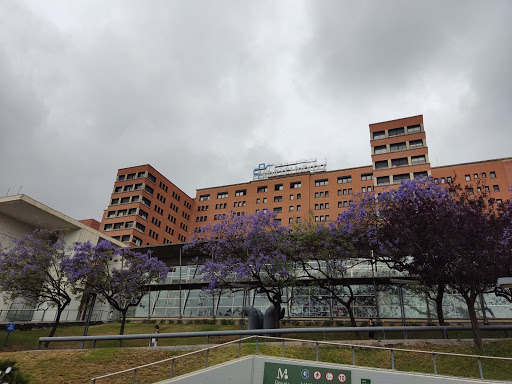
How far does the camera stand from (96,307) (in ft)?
142

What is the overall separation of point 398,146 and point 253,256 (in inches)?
1671

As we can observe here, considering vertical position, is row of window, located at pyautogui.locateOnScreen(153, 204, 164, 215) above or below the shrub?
above

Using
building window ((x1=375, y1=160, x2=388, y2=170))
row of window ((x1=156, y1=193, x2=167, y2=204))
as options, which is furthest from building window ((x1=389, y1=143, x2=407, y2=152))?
row of window ((x1=156, y1=193, x2=167, y2=204))

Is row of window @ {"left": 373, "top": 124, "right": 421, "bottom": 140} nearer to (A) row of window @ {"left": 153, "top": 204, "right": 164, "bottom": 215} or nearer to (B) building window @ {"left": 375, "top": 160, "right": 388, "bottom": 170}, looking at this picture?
(B) building window @ {"left": 375, "top": 160, "right": 388, "bottom": 170}

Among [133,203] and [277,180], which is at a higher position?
[277,180]

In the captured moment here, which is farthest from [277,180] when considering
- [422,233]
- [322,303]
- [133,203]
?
[422,233]

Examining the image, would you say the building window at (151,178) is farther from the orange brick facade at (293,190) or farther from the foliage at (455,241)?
the foliage at (455,241)

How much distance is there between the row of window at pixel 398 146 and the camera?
59.2 m

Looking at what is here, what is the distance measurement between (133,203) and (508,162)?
64761 millimetres

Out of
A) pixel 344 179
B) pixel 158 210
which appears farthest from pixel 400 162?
pixel 158 210

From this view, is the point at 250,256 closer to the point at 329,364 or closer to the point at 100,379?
the point at 329,364

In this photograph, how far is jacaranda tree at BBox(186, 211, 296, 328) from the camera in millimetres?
26203

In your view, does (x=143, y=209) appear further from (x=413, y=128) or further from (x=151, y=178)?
(x=413, y=128)

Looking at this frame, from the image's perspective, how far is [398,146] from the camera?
60.3 metres
